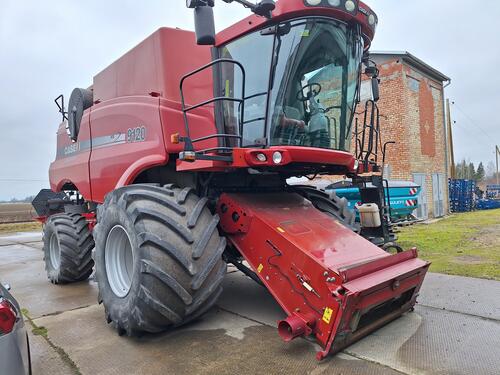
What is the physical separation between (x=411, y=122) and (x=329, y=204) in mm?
10018

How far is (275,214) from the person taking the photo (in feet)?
12.5

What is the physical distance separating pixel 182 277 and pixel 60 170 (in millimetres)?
4208

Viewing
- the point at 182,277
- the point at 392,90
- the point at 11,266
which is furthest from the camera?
the point at 392,90

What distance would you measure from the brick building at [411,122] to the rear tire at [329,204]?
352 inches

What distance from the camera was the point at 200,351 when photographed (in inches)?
124

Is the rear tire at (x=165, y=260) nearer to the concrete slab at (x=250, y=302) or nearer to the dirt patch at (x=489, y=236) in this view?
the concrete slab at (x=250, y=302)

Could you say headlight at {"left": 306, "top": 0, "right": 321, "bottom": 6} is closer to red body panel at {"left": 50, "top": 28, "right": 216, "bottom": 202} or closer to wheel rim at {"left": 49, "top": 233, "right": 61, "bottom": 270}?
red body panel at {"left": 50, "top": 28, "right": 216, "bottom": 202}

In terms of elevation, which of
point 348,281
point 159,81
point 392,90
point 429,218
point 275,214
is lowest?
point 429,218

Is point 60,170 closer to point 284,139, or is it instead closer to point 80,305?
point 80,305

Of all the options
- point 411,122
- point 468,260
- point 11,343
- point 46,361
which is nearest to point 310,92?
point 11,343

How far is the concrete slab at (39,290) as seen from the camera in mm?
4594

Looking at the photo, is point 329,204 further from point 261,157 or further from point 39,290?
point 39,290

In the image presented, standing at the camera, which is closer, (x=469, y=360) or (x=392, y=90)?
(x=469, y=360)

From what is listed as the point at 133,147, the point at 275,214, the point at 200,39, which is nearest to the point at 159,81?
the point at 133,147
